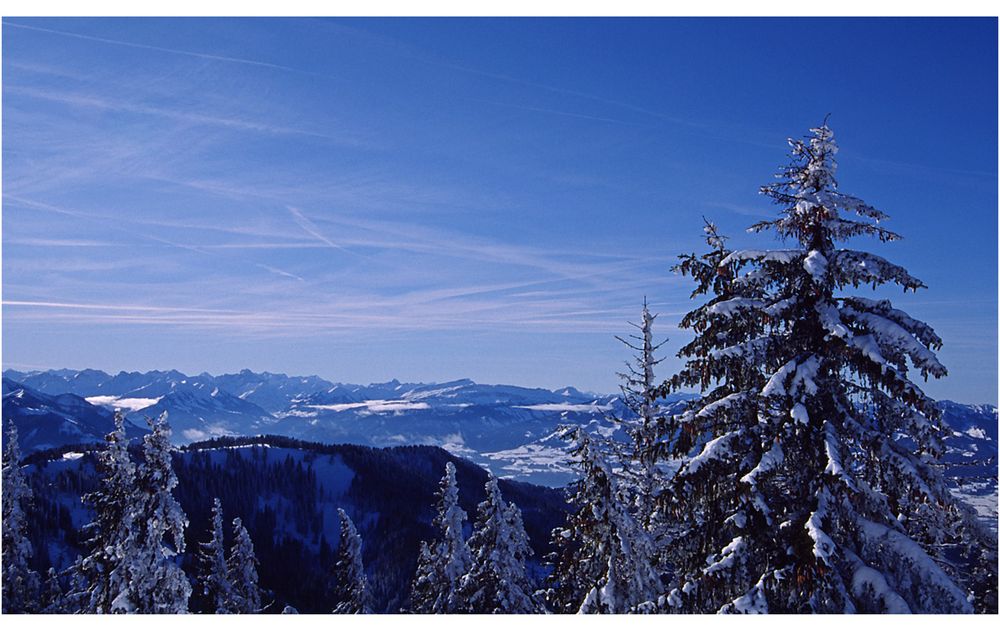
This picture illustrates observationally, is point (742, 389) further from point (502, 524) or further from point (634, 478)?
point (502, 524)

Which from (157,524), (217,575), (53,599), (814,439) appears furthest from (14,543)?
(814,439)

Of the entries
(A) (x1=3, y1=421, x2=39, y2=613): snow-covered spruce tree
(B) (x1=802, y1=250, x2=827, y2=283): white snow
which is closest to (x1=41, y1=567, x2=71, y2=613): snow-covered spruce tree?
(A) (x1=3, y1=421, x2=39, y2=613): snow-covered spruce tree

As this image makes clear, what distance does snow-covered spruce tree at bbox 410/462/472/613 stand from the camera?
33.8m

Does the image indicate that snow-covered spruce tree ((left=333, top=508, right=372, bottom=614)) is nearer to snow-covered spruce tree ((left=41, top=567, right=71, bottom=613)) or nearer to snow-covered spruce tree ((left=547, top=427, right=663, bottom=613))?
snow-covered spruce tree ((left=41, top=567, right=71, bottom=613))

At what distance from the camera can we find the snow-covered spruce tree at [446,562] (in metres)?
33.8

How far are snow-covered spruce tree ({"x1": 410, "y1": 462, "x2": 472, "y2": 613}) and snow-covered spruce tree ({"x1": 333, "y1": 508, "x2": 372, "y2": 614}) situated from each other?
10.5 ft

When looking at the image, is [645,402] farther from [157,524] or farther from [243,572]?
[243,572]

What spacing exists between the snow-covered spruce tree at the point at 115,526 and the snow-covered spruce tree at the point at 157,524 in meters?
0.23

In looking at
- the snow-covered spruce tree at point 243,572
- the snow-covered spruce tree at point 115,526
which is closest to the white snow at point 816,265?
the snow-covered spruce tree at point 115,526

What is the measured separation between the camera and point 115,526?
19469mm

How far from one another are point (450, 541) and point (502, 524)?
20.6 feet

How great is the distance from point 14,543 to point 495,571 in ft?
75.3

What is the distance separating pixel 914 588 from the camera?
29.8ft
